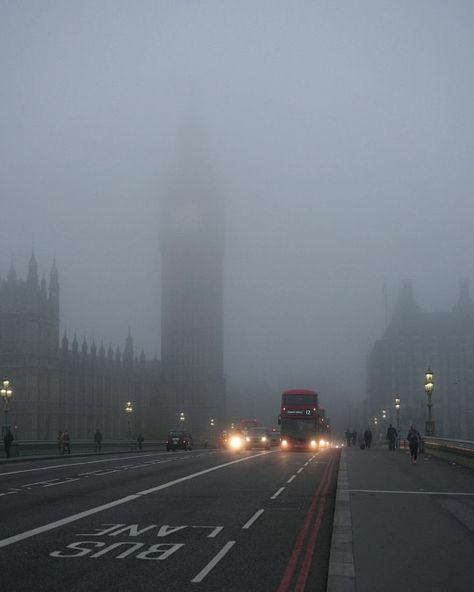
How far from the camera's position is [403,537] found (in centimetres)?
1409

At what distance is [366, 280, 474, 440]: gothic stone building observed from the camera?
178 metres

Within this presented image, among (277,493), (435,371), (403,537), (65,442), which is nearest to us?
(403,537)

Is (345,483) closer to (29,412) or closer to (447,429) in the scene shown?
(29,412)

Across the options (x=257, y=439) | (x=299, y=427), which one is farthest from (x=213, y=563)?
(x=257, y=439)

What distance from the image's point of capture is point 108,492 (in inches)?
908

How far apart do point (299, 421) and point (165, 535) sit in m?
51.3

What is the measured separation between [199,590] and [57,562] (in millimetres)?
2748

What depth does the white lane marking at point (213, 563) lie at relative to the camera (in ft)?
36.4

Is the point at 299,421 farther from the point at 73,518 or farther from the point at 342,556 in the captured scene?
the point at 342,556

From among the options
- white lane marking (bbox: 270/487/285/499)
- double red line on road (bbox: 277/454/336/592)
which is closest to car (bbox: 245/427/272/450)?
white lane marking (bbox: 270/487/285/499)

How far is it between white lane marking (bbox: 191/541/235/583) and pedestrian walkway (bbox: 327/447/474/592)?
1670 mm

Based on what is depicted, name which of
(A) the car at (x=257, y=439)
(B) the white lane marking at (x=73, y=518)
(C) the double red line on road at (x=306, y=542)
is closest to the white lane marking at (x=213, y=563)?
(C) the double red line on road at (x=306, y=542)

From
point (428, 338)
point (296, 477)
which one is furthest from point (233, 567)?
point (428, 338)

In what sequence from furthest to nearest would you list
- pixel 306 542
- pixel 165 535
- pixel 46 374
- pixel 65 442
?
pixel 46 374 → pixel 65 442 → pixel 165 535 → pixel 306 542
